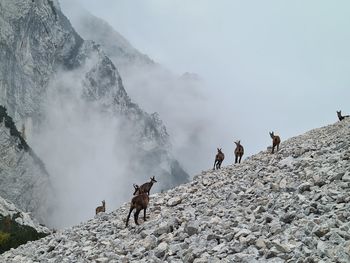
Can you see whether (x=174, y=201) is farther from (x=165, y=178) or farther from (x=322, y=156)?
(x=165, y=178)

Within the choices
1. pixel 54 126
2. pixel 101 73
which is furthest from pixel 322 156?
pixel 101 73

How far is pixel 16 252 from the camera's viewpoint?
20.3m

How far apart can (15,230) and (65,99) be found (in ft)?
278

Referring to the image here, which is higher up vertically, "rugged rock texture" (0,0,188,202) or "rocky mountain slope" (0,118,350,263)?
"rugged rock texture" (0,0,188,202)

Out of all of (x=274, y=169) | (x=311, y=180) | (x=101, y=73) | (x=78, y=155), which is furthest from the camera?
(x=101, y=73)

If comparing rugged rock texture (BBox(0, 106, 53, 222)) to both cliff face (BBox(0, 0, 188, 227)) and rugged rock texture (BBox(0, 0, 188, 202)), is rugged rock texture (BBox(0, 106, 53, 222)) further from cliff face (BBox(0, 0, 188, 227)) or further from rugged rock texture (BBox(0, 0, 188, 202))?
cliff face (BBox(0, 0, 188, 227))

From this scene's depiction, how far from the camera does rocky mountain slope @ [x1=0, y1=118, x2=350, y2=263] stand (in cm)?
1034

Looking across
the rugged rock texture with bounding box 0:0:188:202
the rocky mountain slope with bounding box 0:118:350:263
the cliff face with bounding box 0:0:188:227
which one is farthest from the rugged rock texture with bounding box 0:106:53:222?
the rocky mountain slope with bounding box 0:118:350:263

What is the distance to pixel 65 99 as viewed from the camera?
122 m

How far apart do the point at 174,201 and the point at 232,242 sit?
7.47 metres

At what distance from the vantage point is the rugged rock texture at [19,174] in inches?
2953

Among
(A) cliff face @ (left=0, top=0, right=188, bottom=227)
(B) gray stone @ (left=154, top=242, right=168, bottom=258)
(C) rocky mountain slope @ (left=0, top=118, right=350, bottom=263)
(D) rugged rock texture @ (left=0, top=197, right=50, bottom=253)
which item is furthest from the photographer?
(A) cliff face @ (left=0, top=0, right=188, bottom=227)

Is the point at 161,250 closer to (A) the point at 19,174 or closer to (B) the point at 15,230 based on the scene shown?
Result: (B) the point at 15,230

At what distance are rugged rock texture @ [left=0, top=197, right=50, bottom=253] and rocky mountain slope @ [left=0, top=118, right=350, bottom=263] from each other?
9.40 meters
